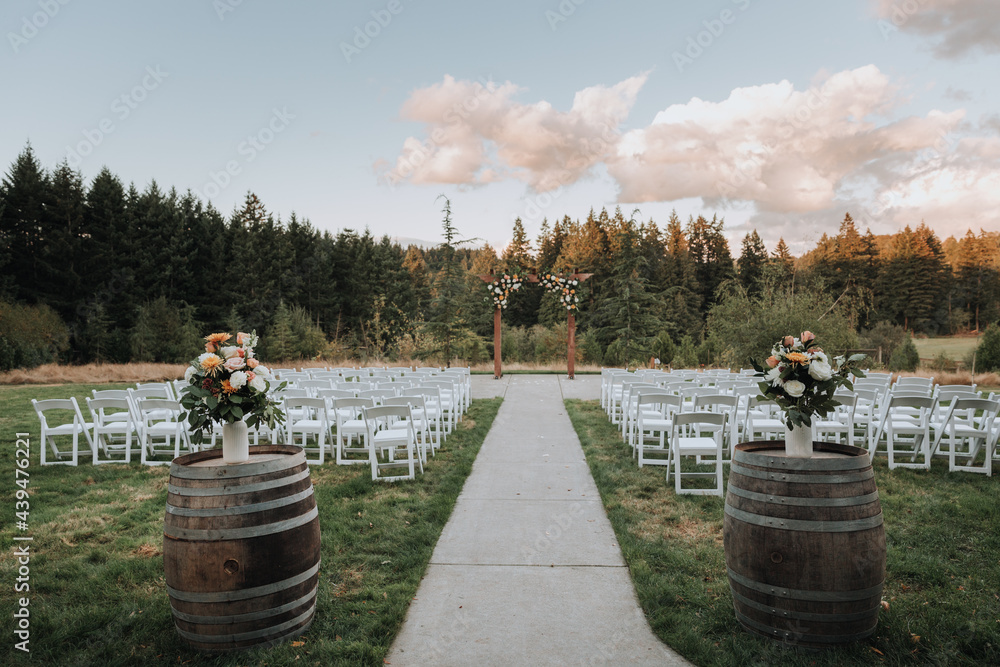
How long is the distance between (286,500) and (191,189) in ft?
137

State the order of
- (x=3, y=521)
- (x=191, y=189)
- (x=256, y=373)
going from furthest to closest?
(x=191, y=189) → (x=3, y=521) → (x=256, y=373)

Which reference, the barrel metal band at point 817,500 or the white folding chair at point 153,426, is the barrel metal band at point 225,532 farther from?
the white folding chair at point 153,426

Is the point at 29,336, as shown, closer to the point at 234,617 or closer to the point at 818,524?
the point at 234,617

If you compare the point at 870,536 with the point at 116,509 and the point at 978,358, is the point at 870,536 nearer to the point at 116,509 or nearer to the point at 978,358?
the point at 116,509

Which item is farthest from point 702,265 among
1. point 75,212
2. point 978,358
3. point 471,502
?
point 471,502

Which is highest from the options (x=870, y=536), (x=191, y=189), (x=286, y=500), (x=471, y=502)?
(x=191, y=189)

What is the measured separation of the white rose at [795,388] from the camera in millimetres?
3025

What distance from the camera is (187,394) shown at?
9.98 ft

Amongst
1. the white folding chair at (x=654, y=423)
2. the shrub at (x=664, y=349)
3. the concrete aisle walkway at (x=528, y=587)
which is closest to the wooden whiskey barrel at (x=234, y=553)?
the concrete aisle walkway at (x=528, y=587)

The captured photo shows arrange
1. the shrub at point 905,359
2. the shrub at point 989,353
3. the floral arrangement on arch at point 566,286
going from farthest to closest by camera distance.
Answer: the shrub at point 905,359 < the shrub at point 989,353 < the floral arrangement on arch at point 566,286

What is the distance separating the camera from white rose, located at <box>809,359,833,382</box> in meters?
3.05

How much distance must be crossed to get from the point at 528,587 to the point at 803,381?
2151 millimetres

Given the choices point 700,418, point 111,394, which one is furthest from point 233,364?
point 111,394

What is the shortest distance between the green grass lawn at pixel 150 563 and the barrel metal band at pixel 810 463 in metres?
2.22
